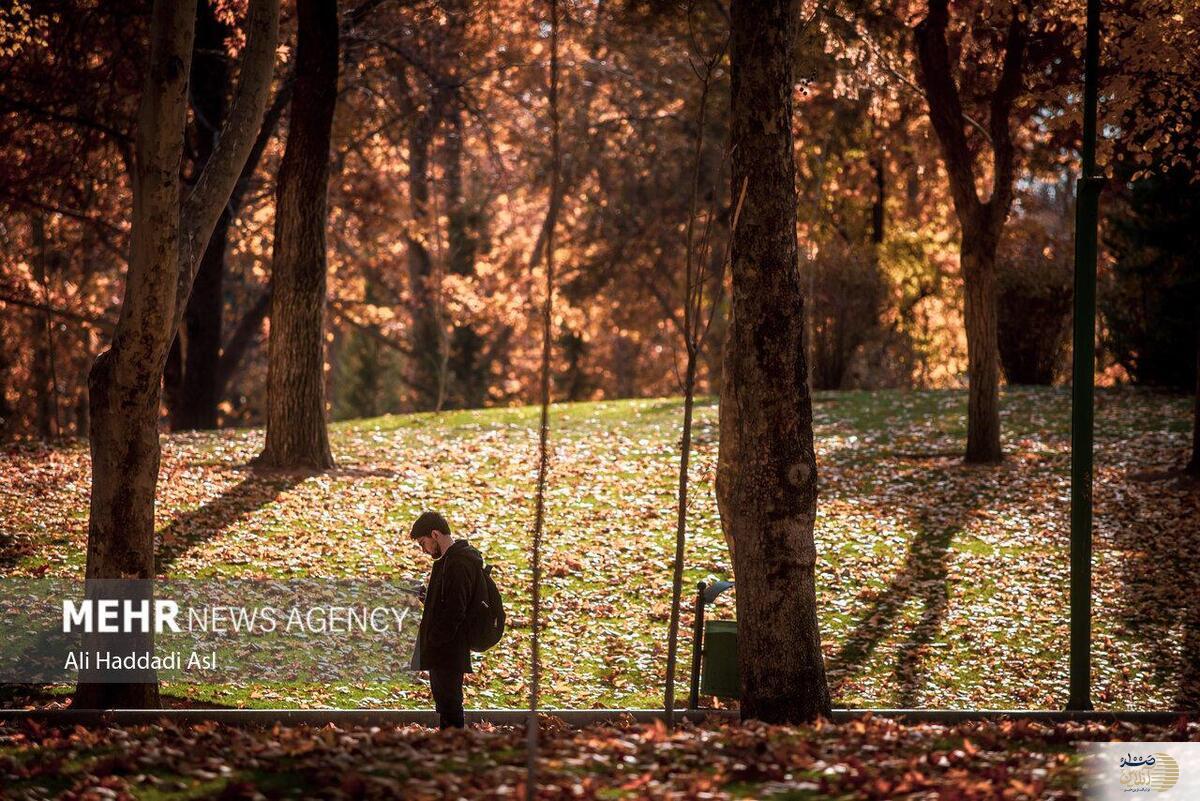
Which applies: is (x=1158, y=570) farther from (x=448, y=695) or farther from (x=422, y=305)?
(x=422, y=305)

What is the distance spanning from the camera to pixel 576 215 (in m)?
33.0

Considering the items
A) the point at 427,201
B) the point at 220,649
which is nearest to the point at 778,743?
the point at 220,649

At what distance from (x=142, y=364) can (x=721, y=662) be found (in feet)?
15.1

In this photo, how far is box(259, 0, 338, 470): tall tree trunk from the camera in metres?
15.0

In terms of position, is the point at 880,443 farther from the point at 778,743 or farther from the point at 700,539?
the point at 778,743

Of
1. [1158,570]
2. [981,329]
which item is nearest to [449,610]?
[1158,570]

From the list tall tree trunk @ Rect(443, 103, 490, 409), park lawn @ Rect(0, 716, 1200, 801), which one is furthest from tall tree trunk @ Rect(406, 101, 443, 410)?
park lawn @ Rect(0, 716, 1200, 801)

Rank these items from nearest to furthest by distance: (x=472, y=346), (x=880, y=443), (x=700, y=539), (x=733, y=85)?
1. (x=733, y=85)
2. (x=700, y=539)
3. (x=880, y=443)
4. (x=472, y=346)

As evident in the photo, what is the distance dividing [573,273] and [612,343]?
30.1 feet

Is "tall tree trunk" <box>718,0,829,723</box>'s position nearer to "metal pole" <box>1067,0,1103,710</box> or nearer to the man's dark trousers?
the man's dark trousers

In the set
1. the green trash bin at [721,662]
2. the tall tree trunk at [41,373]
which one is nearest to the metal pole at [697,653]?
the green trash bin at [721,662]

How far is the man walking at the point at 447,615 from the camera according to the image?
7.75m

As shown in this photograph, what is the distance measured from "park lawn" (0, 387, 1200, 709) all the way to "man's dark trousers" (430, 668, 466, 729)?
1.72 m

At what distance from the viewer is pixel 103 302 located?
101 ft
